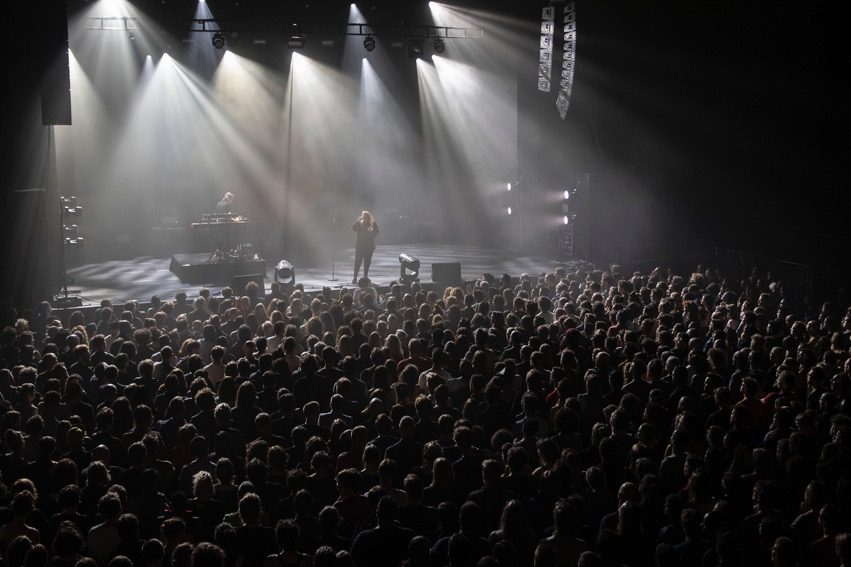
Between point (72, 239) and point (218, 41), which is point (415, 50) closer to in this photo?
point (218, 41)

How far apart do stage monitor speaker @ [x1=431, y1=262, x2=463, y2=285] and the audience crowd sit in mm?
7183

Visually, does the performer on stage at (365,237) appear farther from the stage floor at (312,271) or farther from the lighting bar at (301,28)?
the lighting bar at (301,28)

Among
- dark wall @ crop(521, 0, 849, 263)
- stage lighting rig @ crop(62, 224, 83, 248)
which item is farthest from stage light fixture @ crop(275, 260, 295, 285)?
dark wall @ crop(521, 0, 849, 263)

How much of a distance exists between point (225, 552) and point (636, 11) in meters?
18.3

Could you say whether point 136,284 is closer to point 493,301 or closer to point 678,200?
point 493,301

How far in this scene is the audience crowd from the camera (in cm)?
478

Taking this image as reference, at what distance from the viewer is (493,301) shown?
13203mm

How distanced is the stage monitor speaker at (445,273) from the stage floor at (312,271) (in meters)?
2.40

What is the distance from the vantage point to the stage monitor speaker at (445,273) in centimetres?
1733

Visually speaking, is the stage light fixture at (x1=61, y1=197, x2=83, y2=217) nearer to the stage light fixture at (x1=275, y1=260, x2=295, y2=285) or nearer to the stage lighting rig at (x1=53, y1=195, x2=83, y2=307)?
the stage lighting rig at (x1=53, y1=195, x2=83, y2=307)

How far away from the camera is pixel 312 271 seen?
22.4 meters

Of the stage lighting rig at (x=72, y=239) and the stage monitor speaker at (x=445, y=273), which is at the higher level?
the stage lighting rig at (x=72, y=239)

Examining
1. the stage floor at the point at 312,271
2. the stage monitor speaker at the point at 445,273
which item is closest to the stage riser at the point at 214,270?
Answer: the stage floor at the point at 312,271

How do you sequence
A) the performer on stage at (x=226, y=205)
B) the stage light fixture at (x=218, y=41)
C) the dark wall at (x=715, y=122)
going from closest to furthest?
1. the dark wall at (x=715, y=122)
2. the stage light fixture at (x=218, y=41)
3. the performer on stage at (x=226, y=205)
